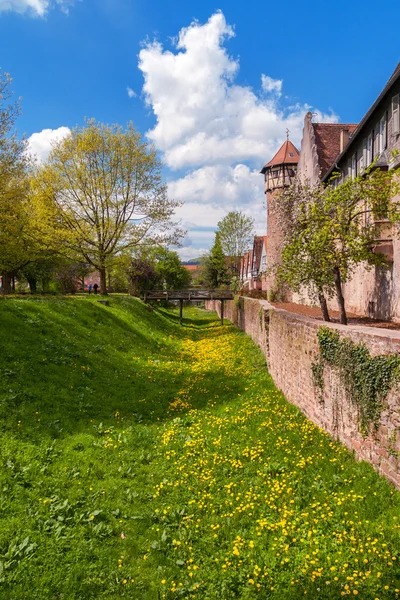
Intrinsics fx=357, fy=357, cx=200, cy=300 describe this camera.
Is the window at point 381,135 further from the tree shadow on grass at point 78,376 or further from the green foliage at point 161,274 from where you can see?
the green foliage at point 161,274

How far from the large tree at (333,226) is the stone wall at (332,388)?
2.18 m

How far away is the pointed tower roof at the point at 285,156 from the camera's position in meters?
29.9

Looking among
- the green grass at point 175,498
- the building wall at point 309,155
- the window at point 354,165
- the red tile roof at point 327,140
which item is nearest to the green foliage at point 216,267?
the building wall at point 309,155

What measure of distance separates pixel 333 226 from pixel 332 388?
6725 mm

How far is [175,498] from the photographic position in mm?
5848

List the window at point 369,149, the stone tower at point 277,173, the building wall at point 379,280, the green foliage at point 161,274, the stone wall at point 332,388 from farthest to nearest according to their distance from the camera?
the green foliage at point 161,274 → the stone tower at point 277,173 → the window at point 369,149 → the building wall at point 379,280 → the stone wall at point 332,388

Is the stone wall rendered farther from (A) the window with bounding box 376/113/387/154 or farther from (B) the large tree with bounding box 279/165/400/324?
(A) the window with bounding box 376/113/387/154

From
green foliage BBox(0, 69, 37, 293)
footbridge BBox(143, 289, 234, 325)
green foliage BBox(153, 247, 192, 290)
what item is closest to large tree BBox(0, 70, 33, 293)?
green foliage BBox(0, 69, 37, 293)

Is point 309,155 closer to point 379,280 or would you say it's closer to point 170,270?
point 379,280

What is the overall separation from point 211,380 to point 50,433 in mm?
6282

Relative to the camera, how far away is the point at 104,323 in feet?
59.4

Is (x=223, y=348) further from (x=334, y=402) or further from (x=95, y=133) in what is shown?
(x=95, y=133)

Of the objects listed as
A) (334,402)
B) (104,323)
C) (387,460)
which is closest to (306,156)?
(104,323)

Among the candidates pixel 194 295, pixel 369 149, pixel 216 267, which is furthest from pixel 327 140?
pixel 216 267
